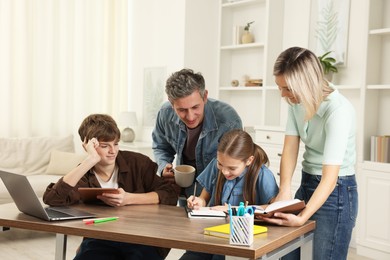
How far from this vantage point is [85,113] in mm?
6406

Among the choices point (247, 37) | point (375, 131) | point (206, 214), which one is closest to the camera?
point (206, 214)

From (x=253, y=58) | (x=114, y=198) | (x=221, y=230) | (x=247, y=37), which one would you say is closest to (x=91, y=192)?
(x=114, y=198)

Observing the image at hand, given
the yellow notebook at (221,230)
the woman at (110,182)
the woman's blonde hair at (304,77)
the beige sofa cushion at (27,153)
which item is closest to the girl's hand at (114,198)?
the woman at (110,182)

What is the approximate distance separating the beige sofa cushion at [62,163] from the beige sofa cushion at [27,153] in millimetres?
123

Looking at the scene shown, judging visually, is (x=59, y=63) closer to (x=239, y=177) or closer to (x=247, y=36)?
(x=247, y=36)

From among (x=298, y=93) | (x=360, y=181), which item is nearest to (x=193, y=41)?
(x=360, y=181)

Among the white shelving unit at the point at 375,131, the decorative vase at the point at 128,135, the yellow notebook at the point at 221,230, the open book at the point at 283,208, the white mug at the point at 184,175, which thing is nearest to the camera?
the yellow notebook at the point at 221,230

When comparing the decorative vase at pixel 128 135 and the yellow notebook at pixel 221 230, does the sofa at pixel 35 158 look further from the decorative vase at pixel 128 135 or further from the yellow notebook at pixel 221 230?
the yellow notebook at pixel 221 230

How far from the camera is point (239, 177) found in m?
2.48

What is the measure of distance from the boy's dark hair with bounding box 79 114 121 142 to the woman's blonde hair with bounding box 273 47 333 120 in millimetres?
855

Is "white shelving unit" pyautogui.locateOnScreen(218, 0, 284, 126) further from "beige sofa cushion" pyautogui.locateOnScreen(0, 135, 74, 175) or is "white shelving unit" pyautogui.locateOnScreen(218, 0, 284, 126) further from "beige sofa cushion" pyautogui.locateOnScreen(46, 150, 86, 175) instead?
"beige sofa cushion" pyautogui.locateOnScreen(0, 135, 74, 175)

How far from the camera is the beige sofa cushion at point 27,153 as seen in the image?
17.9 ft

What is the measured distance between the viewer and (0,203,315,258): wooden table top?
1.82 metres

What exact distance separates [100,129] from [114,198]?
333 mm
